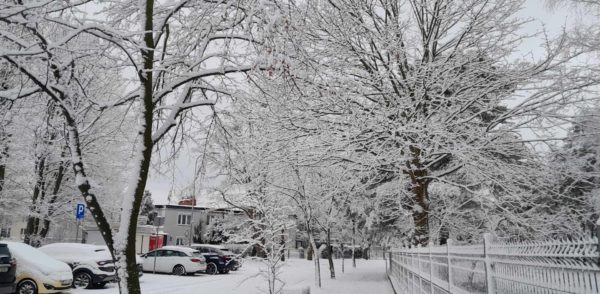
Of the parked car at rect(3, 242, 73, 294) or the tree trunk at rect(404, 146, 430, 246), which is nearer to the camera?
the tree trunk at rect(404, 146, 430, 246)

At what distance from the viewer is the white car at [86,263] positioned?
656 inches

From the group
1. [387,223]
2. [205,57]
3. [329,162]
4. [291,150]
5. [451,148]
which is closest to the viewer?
A: [205,57]

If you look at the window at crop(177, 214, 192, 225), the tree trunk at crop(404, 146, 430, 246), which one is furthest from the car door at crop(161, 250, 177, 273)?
Result: the window at crop(177, 214, 192, 225)

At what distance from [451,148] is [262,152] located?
5611 millimetres

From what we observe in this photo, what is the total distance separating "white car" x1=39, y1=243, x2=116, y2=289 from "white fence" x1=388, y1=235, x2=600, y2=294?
13081 mm

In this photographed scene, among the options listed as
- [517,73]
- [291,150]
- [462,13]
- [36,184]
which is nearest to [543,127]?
[517,73]

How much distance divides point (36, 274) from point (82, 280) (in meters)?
3.40

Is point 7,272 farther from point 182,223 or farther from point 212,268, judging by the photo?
point 182,223

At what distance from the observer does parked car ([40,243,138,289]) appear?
1666 cm

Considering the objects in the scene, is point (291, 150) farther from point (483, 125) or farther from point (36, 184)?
point (36, 184)

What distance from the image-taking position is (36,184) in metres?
23.2

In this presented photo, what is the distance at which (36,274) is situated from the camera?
13.5 meters

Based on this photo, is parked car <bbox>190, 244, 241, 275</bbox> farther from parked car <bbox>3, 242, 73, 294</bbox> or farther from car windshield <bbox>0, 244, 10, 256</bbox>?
car windshield <bbox>0, 244, 10, 256</bbox>

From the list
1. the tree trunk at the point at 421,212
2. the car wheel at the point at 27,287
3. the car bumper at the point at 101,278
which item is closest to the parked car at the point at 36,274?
the car wheel at the point at 27,287
